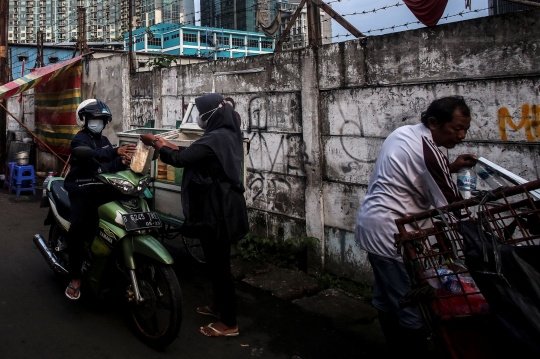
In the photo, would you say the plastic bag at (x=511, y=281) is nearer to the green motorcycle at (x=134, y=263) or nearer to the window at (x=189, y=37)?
the green motorcycle at (x=134, y=263)

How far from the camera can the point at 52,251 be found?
4.77 meters

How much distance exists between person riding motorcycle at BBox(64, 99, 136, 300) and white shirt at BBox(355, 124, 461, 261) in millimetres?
Result: 2131

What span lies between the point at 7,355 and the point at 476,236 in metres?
3.05

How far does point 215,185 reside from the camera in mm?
3740

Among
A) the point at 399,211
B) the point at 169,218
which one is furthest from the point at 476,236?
the point at 169,218

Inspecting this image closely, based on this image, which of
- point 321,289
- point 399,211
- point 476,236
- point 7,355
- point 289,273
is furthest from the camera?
point 289,273

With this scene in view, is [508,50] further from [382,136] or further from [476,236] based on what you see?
[476,236]

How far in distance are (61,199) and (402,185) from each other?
307cm

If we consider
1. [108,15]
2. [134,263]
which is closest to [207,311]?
[134,263]

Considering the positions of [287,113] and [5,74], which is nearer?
[287,113]

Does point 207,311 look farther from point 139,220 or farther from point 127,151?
point 127,151

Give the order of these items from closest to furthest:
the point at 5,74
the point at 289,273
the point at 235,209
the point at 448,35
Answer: the point at 235,209
the point at 448,35
the point at 289,273
the point at 5,74

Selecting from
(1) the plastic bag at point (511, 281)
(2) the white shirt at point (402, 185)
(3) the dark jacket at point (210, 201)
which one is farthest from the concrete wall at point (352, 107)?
(1) the plastic bag at point (511, 281)

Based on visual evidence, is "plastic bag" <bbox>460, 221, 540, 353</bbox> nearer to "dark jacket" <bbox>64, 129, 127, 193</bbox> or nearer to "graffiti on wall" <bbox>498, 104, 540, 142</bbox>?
"graffiti on wall" <bbox>498, 104, 540, 142</bbox>
